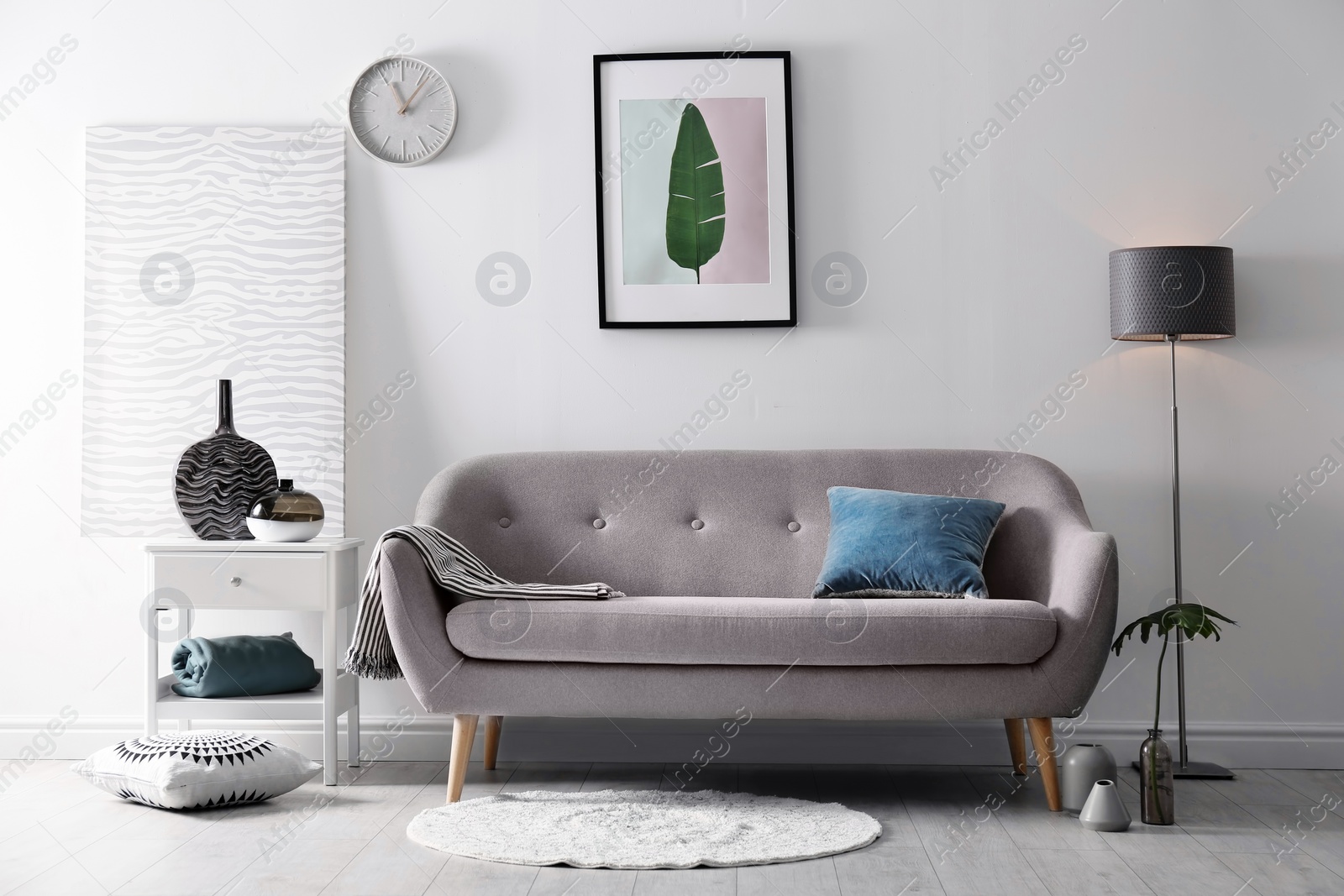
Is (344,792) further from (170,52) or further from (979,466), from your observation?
(170,52)

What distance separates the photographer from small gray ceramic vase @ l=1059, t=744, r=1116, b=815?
242 cm

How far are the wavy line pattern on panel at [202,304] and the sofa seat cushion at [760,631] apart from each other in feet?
3.47

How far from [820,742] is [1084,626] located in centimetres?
93

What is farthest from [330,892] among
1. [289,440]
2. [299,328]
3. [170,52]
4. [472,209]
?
[170,52]

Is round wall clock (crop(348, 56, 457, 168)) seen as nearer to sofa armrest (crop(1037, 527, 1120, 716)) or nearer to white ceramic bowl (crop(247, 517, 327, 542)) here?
white ceramic bowl (crop(247, 517, 327, 542))

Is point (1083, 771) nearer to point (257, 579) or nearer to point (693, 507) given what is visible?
point (693, 507)

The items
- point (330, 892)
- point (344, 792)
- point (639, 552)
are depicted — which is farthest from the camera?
point (639, 552)

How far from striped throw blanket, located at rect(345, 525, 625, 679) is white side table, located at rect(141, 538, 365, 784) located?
232 millimetres

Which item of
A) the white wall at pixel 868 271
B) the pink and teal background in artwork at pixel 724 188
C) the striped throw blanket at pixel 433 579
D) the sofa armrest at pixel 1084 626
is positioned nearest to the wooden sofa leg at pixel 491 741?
the white wall at pixel 868 271

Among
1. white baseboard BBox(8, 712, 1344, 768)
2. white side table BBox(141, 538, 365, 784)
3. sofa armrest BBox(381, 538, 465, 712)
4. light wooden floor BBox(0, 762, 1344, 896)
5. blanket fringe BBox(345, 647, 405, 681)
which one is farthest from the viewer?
white baseboard BBox(8, 712, 1344, 768)

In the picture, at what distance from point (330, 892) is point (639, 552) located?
120 centimetres

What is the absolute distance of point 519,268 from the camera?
3.20 metres

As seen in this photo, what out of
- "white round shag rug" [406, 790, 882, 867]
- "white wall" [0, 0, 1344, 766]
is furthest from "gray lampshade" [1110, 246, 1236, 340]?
"white round shag rug" [406, 790, 882, 867]

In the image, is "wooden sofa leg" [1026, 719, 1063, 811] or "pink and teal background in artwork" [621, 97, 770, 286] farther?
"pink and teal background in artwork" [621, 97, 770, 286]
